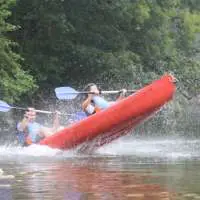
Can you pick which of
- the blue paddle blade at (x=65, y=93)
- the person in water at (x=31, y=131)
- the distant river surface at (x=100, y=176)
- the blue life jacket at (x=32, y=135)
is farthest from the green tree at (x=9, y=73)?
the distant river surface at (x=100, y=176)

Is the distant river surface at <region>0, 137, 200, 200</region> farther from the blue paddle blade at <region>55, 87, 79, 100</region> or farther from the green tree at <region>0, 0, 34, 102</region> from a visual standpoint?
the green tree at <region>0, 0, 34, 102</region>

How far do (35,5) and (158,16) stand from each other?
15.8 ft

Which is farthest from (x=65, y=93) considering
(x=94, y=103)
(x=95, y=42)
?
(x=95, y=42)

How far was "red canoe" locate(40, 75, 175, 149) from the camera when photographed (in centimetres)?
1385

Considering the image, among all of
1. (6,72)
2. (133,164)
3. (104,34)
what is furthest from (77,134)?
(104,34)

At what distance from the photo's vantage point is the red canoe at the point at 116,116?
1385 cm

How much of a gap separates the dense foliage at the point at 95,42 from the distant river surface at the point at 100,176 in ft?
34.0

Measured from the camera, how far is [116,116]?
1391cm

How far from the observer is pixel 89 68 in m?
24.6

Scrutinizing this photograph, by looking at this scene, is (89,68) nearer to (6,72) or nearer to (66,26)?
(66,26)

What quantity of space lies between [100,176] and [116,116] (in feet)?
15.4

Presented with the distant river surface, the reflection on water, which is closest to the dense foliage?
the distant river surface

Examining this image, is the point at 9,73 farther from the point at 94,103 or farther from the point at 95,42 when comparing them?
the point at 94,103

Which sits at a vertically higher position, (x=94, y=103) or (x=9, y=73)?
(x=9, y=73)
